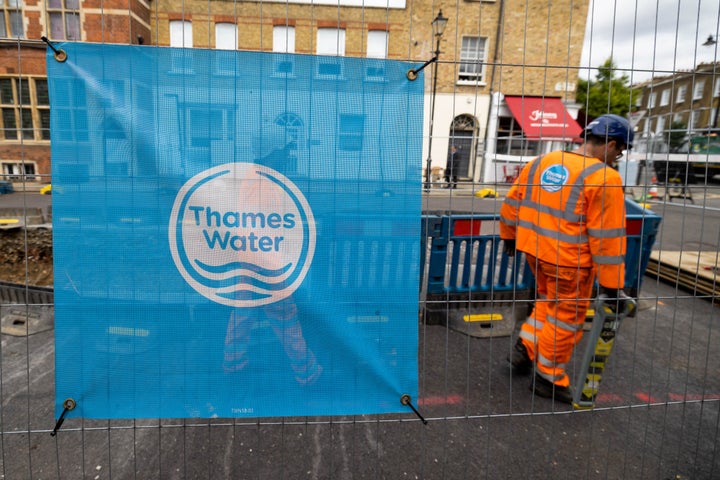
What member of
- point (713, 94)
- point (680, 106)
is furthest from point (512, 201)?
point (713, 94)

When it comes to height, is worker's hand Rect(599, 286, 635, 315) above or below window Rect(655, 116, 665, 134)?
below

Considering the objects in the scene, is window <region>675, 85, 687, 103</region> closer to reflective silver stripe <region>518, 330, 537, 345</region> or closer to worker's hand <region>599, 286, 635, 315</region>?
worker's hand <region>599, 286, 635, 315</region>

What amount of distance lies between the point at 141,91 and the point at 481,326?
3.75 metres

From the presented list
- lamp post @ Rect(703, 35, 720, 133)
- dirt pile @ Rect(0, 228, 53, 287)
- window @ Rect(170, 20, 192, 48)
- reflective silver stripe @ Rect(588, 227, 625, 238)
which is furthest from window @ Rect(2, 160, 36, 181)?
dirt pile @ Rect(0, 228, 53, 287)

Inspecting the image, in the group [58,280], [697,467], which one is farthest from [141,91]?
[697,467]

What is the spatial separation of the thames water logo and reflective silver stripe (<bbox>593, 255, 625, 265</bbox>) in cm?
204

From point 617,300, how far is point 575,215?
659 millimetres

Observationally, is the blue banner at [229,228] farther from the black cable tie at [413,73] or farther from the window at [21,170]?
the window at [21,170]

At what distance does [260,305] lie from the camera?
193 cm

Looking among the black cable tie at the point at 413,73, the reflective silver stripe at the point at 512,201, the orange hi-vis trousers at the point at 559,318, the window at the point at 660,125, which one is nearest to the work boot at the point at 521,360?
the orange hi-vis trousers at the point at 559,318

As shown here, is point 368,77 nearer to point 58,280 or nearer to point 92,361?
point 58,280

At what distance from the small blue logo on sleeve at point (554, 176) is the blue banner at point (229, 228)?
62.7 inches

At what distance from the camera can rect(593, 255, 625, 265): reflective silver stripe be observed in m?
2.88

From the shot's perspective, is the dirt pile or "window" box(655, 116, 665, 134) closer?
"window" box(655, 116, 665, 134)
